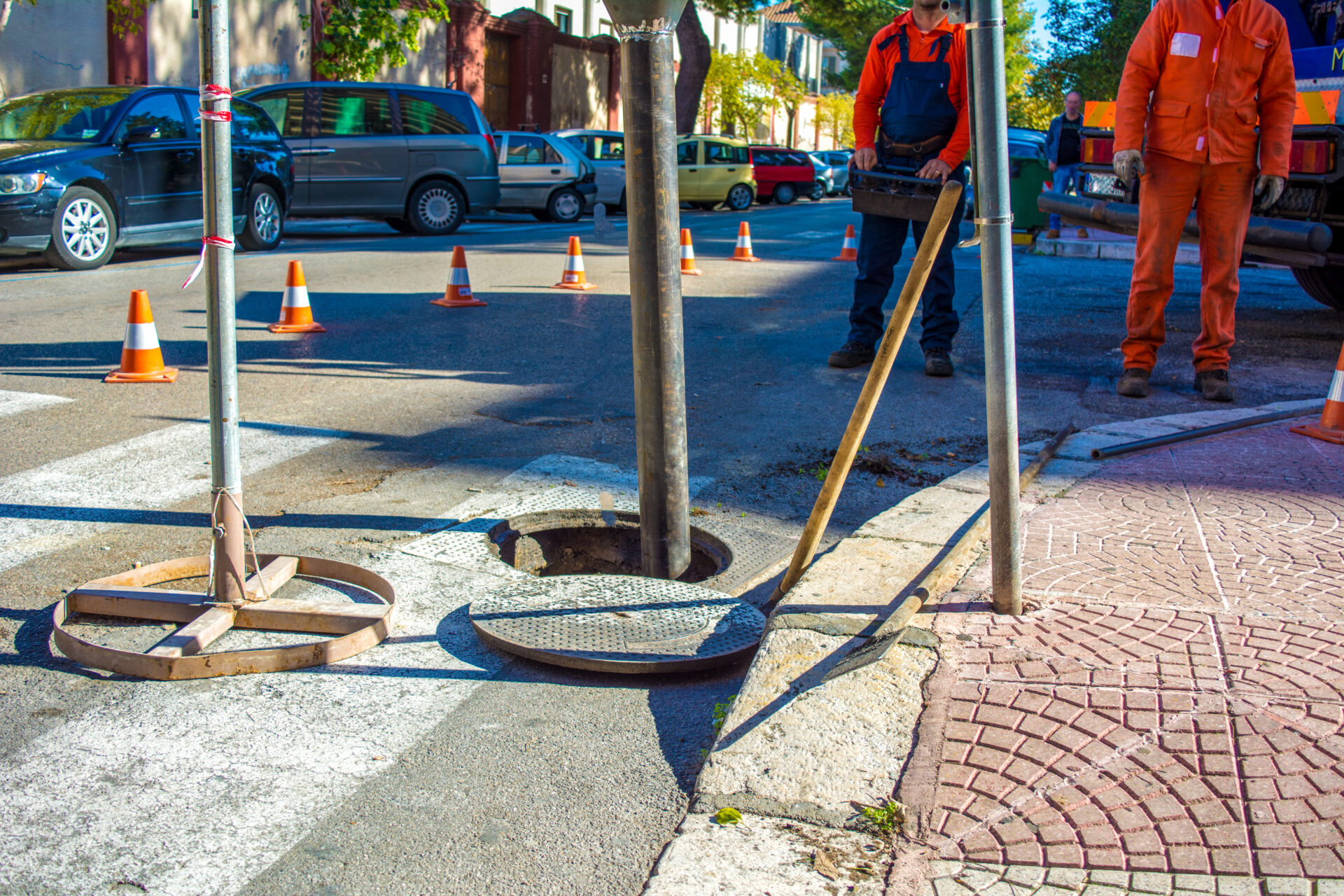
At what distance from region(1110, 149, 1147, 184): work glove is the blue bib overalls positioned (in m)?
0.77

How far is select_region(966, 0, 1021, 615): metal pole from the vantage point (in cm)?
274

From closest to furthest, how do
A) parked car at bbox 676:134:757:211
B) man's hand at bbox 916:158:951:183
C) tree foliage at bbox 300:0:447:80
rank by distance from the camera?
1. man's hand at bbox 916:158:951:183
2. tree foliage at bbox 300:0:447:80
3. parked car at bbox 676:134:757:211

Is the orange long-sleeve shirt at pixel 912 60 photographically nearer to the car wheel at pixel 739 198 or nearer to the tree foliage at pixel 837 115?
the car wheel at pixel 739 198

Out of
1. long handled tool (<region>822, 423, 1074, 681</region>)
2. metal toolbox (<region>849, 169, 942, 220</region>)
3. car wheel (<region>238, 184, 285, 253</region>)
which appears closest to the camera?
long handled tool (<region>822, 423, 1074, 681</region>)

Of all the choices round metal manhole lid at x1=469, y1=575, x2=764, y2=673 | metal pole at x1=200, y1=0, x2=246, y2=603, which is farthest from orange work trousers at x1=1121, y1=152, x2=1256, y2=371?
metal pole at x1=200, y1=0, x2=246, y2=603

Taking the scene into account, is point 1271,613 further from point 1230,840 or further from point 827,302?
point 827,302

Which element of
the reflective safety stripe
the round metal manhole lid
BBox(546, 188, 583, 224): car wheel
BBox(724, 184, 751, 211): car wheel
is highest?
BBox(724, 184, 751, 211): car wheel

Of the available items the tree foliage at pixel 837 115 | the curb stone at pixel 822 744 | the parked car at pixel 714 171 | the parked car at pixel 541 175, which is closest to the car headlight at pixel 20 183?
the curb stone at pixel 822 744

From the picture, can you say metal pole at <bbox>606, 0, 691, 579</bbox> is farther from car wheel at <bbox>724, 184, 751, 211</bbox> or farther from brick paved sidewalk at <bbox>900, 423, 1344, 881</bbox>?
car wheel at <bbox>724, 184, 751, 211</bbox>

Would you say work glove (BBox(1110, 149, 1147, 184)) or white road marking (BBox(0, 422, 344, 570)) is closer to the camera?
white road marking (BBox(0, 422, 344, 570))

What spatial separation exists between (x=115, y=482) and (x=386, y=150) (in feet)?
40.3

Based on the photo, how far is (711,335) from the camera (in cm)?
790

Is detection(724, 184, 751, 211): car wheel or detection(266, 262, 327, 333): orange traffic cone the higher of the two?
detection(724, 184, 751, 211): car wheel

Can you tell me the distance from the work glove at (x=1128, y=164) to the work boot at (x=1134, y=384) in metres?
0.97
